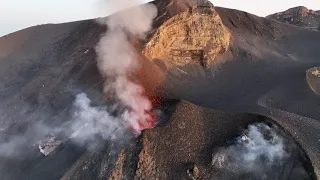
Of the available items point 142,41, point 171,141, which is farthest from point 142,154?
point 142,41

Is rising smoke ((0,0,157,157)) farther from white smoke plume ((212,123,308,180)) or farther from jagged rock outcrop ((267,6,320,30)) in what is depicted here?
jagged rock outcrop ((267,6,320,30))

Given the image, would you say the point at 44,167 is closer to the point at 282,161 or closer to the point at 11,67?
the point at 282,161

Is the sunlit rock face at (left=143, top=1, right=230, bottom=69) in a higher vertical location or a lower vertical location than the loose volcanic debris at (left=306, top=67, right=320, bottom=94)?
higher

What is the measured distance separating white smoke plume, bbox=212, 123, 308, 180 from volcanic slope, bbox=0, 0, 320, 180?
76 cm

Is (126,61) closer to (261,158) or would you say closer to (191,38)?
(191,38)

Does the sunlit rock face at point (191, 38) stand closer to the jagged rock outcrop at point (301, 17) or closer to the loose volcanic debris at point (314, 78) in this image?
the loose volcanic debris at point (314, 78)

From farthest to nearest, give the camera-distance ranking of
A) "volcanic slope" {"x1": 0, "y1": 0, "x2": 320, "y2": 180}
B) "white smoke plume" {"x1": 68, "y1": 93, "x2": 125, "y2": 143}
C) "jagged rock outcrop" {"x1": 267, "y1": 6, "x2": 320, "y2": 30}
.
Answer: "jagged rock outcrop" {"x1": 267, "y1": 6, "x2": 320, "y2": 30} → "white smoke plume" {"x1": 68, "y1": 93, "x2": 125, "y2": 143} → "volcanic slope" {"x1": 0, "y1": 0, "x2": 320, "y2": 180}

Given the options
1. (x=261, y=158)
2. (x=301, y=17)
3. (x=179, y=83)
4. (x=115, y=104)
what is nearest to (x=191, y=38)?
(x=179, y=83)

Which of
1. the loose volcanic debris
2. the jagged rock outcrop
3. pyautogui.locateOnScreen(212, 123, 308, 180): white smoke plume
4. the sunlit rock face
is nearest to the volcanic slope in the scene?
the sunlit rock face

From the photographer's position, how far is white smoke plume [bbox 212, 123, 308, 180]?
20594 millimetres

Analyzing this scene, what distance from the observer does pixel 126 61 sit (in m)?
27.6

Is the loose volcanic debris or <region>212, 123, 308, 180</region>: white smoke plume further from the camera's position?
the loose volcanic debris

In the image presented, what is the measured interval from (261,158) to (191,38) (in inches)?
479

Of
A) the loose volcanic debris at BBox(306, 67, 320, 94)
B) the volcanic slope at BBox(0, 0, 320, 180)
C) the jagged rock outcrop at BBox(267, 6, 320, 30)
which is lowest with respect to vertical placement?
the jagged rock outcrop at BBox(267, 6, 320, 30)
